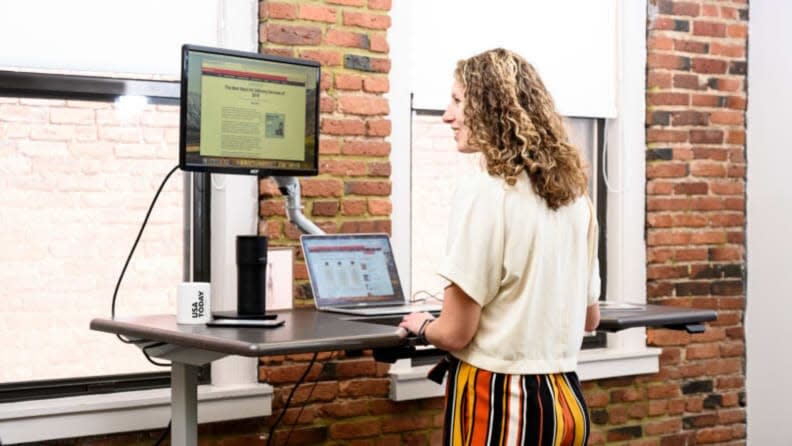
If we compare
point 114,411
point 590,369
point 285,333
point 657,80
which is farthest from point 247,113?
point 657,80

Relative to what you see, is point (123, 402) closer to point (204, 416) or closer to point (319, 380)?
point (204, 416)

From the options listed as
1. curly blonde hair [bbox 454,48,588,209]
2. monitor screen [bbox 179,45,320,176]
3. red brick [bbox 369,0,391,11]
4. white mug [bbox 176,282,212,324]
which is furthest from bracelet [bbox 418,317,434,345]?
red brick [bbox 369,0,391,11]

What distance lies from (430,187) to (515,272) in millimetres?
1580

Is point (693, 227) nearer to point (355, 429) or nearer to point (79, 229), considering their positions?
point (355, 429)

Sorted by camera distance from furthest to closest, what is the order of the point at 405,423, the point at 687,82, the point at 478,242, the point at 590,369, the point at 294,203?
the point at 687,82
the point at 590,369
the point at 405,423
the point at 294,203
the point at 478,242

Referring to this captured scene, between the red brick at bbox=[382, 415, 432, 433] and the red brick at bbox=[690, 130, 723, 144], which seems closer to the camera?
the red brick at bbox=[382, 415, 432, 433]

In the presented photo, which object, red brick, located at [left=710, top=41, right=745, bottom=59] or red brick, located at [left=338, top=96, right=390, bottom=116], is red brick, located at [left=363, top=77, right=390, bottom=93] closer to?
red brick, located at [left=338, top=96, right=390, bottom=116]

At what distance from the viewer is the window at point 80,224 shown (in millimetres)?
3047

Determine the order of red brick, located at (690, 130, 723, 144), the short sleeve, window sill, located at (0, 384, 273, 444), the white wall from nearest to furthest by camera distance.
Result: the short sleeve
window sill, located at (0, 384, 273, 444)
red brick, located at (690, 130, 723, 144)
the white wall

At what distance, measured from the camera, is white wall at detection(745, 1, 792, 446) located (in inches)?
173

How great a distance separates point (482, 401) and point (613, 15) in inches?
91.5

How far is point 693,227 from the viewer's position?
4.29 metres

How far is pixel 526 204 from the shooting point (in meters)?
2.24

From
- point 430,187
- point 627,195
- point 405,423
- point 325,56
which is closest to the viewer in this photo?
point 325,56
